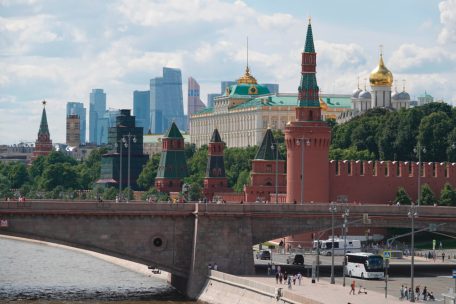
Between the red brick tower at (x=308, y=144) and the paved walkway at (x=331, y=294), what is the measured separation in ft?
145

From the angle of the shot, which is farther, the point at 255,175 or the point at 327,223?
the point at 255,175

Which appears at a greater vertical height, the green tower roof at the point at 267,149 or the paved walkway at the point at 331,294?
the green tower roof at the point at 267,149

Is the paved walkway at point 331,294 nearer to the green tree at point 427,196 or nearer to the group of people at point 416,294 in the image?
the group of people at point 416,294

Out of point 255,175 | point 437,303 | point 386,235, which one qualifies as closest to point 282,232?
point 437,303

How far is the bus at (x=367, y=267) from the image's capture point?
346 ft

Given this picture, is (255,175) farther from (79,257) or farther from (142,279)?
(142,279)

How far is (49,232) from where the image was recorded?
10244cm

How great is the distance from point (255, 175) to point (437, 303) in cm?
8422

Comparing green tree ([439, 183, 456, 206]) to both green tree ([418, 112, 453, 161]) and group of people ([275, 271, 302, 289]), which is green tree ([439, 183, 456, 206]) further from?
group of people ([275, 271, 302, 289])

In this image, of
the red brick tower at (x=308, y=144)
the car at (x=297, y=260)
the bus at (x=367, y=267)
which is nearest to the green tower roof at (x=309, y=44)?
the red brick tower at (x=308, y=144)

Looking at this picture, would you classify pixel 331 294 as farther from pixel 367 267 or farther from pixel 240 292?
pixel 367 267

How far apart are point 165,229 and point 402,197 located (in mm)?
45436

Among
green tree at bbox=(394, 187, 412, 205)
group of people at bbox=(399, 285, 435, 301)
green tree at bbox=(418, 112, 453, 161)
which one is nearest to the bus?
group of people at bbox=(399, 285, 435, 301)

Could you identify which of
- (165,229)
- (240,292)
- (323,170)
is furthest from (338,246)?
(240,292)
